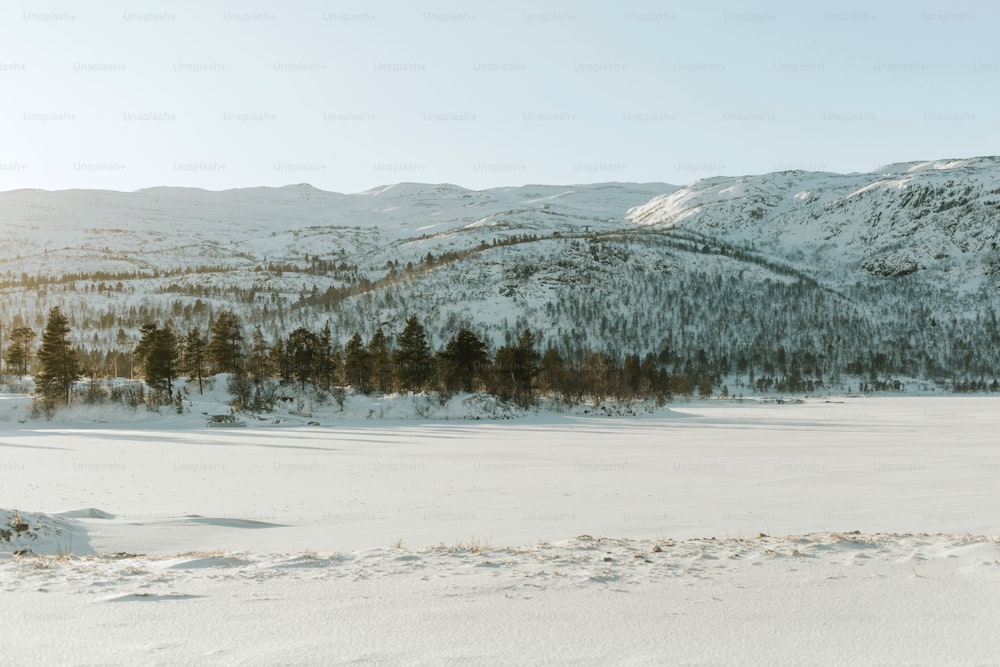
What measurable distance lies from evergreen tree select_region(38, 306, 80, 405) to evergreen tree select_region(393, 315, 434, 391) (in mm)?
31483

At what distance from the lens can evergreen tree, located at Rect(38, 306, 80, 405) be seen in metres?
57.8

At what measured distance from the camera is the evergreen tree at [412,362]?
7188cm

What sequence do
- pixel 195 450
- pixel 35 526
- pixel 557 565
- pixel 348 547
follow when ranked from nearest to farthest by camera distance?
pixel 557 565
pixel 348 547
pixel 35 526
pixel 195 450

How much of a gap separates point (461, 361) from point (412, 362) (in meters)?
5.86

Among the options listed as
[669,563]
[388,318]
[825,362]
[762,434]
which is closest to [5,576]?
[669,563]

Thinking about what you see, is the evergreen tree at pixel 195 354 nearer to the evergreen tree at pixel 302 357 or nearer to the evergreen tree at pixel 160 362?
the evergreen tree at pixel 160 362

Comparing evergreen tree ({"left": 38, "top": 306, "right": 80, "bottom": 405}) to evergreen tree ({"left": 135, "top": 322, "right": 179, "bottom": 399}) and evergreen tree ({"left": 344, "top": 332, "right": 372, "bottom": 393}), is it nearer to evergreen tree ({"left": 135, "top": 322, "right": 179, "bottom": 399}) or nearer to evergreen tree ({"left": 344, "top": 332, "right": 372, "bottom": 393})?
evergreen tree ({"left": 135, "top": 322, "right": 179, "bottom": 399})

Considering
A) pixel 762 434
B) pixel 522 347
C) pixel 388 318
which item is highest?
pixel 388 318

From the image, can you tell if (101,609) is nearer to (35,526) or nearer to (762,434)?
(35,526)

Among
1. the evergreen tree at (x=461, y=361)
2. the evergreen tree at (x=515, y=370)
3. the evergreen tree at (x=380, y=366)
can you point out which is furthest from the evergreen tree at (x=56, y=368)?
the evergreen tree at (x=515, y=370)

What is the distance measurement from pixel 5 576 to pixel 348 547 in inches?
184

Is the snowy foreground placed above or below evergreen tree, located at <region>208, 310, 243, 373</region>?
below

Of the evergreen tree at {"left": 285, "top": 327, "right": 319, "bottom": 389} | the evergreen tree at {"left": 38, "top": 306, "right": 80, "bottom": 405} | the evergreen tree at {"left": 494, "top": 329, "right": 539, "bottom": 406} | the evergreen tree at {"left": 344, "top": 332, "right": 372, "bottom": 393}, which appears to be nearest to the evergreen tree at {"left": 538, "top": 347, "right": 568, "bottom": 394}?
the evergreen tree at {"left": 494, "top": 329, "right": 539, "bottom": 406}

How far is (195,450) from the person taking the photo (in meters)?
31.1
